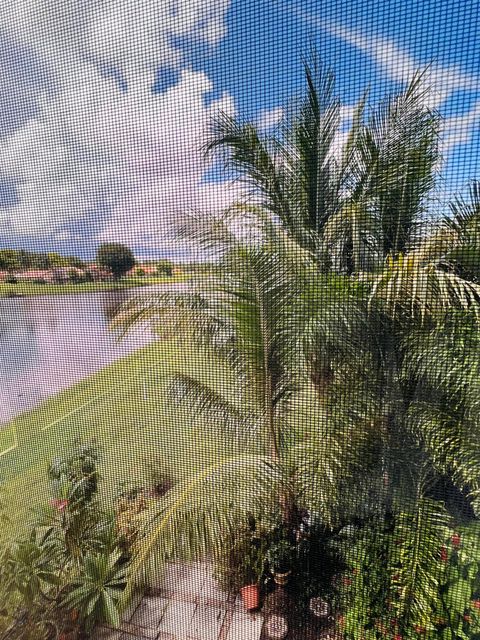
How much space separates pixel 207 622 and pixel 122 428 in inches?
28.0

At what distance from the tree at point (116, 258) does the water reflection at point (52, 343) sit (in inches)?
2.9

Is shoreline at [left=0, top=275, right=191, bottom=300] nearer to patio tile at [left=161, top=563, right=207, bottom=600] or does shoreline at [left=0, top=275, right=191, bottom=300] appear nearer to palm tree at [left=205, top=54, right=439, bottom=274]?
palm tree at [left=205, top=54, right=439, bottom=274]

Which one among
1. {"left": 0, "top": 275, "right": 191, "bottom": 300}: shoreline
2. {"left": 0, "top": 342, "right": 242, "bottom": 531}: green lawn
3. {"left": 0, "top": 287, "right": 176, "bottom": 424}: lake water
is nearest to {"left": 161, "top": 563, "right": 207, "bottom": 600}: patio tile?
{"left": 0, "top": 342, "right": 242, "bottom": 531}: green lawn

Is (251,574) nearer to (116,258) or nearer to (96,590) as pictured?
(96,590)

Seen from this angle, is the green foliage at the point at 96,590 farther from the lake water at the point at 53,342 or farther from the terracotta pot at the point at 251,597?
the lake water at the point at 53,342

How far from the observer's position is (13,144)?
39.6 inches

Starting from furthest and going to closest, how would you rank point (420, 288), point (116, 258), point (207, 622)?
point (207, 622) < point (116, 258) < point (420, 288)

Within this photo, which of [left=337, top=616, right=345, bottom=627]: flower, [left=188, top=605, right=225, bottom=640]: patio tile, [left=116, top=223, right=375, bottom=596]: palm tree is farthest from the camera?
[left=188, top=605, right=225, bottom=640]: patio tile

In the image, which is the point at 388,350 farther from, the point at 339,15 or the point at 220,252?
the point at 339,15

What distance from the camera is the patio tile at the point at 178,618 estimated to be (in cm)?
118

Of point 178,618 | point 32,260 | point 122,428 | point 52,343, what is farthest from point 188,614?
point 32,260

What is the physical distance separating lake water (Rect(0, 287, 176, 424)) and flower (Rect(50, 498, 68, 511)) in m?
0.32

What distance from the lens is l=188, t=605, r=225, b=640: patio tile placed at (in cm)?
115

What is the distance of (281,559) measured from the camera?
3.78 feet
